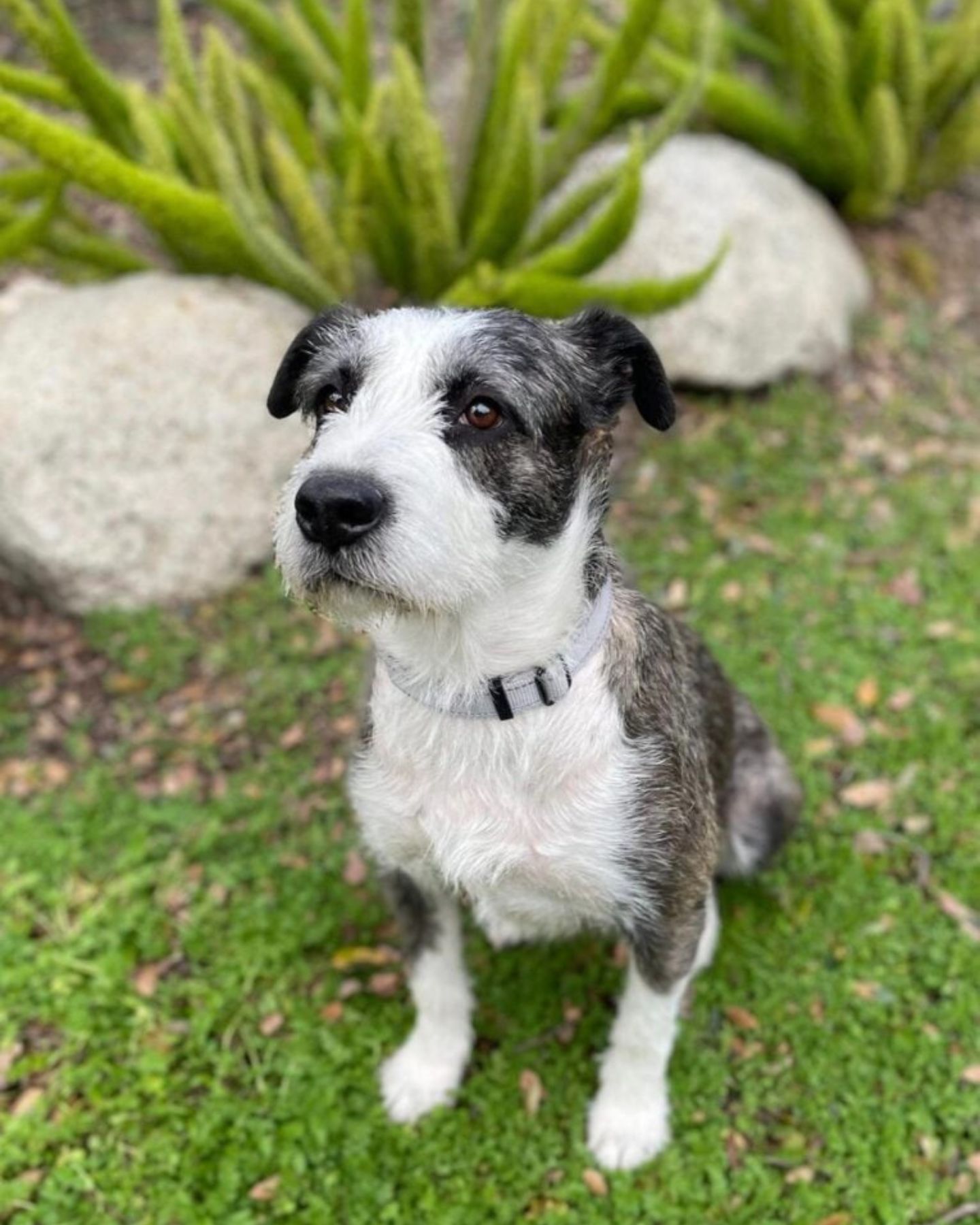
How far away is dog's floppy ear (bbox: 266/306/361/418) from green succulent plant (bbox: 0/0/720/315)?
2300 mm

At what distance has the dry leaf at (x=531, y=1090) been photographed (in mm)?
3471

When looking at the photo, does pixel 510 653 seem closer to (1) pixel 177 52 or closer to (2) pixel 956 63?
(1) pixel 177 52

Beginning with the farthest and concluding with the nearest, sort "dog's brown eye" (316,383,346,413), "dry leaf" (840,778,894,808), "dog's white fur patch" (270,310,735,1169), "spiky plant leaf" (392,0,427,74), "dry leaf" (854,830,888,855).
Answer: "spiky plant leaf" (392,0,427,74), "dry leaf" (840,778,894,808), "dry leaf" (854,830,888,855), "dog's brown eye" (316,383,346,413), "dog's white fur patch" (270,310,735,1169)

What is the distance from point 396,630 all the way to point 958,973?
2331 millimetres

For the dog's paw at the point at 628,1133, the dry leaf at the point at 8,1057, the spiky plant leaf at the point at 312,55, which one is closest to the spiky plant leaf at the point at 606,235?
the spiky plant leaf at the point at 312,55

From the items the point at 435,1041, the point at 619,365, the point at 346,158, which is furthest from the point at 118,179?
the point at 435,1041

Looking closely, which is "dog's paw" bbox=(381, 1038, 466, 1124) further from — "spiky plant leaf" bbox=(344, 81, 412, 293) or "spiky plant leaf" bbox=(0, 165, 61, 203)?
"spiky plant leaf" bbox=(0, 165, 61, 203)

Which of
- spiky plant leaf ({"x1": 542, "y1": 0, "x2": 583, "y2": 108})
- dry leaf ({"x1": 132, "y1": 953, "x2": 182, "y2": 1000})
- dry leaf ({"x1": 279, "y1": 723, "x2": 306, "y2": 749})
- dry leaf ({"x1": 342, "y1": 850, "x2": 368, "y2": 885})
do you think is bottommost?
dry leaf ({"x1": 279, "y1": 723, "x2": 306, "y2": 749})

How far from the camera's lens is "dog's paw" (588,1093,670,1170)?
329 cm

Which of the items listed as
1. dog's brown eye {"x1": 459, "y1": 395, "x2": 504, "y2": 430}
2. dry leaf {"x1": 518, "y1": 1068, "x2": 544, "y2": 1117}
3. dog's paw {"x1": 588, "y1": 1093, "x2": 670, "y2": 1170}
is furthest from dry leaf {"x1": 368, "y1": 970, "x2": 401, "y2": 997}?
dog's brown eye {"x1": 459, "y1": 395, "x2": 504, "y2": 430}

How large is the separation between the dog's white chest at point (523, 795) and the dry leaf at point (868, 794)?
1769 mm

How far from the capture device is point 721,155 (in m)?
6.71

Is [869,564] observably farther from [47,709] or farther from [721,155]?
[47,709]

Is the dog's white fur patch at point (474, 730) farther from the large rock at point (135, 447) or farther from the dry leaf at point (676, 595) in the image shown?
the large rock at point (135, 447)
